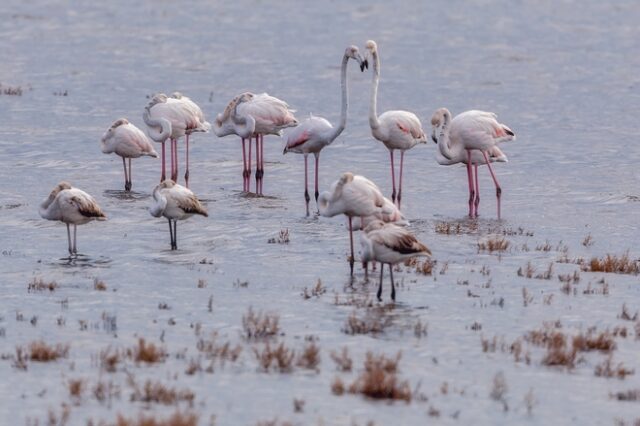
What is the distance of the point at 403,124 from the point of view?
19.0m

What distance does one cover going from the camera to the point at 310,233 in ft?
58.1

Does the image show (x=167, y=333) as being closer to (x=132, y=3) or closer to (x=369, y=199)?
(x=369, y=199)

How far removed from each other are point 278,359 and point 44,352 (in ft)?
6.54

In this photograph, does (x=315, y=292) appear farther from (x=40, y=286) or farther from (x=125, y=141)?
(x=125, y=141)

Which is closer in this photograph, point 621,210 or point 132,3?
point 621,210

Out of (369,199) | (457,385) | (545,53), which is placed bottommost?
(457,385)

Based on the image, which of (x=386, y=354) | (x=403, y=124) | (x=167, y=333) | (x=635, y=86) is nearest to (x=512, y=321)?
(x=386, y=354)

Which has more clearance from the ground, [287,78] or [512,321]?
[287,78]

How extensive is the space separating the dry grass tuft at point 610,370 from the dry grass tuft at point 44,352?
454 cm

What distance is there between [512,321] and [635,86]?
24.5 m

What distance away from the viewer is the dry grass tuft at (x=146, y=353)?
36.6 feet

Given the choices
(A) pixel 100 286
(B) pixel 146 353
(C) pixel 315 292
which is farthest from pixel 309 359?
(A) pixel 100 286

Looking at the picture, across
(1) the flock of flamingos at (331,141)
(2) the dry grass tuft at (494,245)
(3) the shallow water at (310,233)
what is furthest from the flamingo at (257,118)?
(2) the dry grass tuft at (494,245)

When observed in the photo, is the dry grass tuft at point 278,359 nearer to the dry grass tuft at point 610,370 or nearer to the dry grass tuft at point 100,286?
the dry grass tuft at point 610,370
